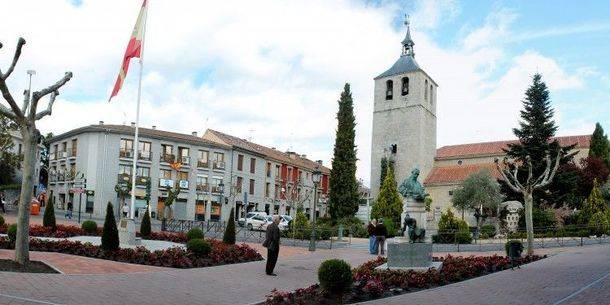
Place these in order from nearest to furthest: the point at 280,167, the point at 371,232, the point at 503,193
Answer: the point at 371,232, the point at 503,193, the point at 280,167

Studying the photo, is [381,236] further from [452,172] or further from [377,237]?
[452,172]

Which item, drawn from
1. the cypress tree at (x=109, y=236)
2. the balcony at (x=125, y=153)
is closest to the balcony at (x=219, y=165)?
the balcony at (x=125, y=153)

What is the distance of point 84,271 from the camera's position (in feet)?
38.8

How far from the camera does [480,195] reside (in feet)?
141

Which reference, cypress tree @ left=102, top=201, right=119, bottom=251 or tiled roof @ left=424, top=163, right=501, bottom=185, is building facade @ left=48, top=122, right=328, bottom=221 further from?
cypress tree @ left=102, top=201, right=119, bottom=251

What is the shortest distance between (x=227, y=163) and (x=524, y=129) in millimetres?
29937

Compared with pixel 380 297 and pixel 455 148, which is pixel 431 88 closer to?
pixel 455 148

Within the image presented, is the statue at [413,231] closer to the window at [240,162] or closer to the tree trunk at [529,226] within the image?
the tree trunk at [529,226]

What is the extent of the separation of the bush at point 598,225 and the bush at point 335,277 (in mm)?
23870

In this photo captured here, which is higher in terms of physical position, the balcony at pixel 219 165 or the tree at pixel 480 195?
the balcony at pixel 219 165

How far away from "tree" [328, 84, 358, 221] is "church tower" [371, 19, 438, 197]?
9.72 metres

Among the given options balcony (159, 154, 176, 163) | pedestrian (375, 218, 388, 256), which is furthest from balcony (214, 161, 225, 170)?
pedestrian (375, 218, 388, 256)

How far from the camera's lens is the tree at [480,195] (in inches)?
1690

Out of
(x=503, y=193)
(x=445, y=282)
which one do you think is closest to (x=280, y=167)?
(x=503, y=193)
